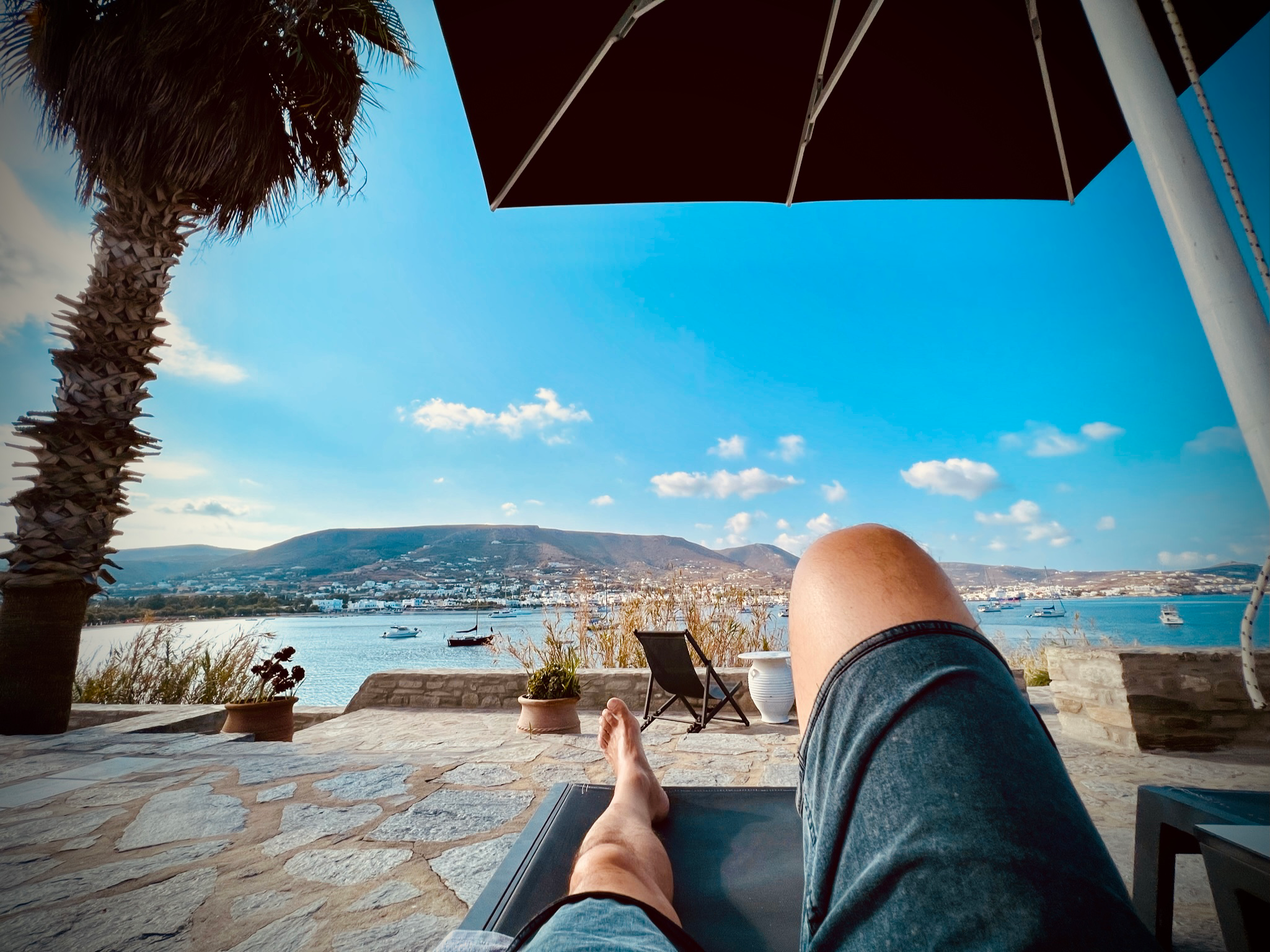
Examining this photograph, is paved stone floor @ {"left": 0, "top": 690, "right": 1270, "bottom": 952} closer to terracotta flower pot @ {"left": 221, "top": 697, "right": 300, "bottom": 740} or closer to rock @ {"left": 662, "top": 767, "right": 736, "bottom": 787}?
rock @ {"left": 662, "top": 767, "right": 736, "bottom": 787}

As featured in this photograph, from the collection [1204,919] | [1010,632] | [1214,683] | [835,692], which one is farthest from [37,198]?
[1010,632]

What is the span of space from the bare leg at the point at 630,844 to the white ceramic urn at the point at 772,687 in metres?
2.82

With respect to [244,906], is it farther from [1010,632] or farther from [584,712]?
[1010,632]

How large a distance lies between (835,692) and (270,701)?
4.74 metres

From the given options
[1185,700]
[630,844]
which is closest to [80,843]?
[630,844]

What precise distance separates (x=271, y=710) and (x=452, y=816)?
2505mm

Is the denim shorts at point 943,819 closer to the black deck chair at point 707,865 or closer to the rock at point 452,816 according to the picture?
the black deck chair at point 707,865

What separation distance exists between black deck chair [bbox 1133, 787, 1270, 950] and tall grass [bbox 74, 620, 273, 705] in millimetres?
6053

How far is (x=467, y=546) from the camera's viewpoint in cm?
2855

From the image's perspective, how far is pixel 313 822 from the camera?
2307mm

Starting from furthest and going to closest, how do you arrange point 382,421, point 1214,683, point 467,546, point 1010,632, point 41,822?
point 382,421 → point 467,546 → point 1010,632 → point 1214,683 → point 41,822

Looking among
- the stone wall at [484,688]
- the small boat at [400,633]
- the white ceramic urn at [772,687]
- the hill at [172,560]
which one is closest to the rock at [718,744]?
the white ceramic urn at [772,687]

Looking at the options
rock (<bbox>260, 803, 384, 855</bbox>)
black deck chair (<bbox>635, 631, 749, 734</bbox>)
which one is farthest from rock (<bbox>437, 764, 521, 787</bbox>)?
black deck chair (<bbox>635, 631, 749, 734</bbox>)

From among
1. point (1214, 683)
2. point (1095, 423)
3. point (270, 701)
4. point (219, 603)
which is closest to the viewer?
point (1214, 683)
